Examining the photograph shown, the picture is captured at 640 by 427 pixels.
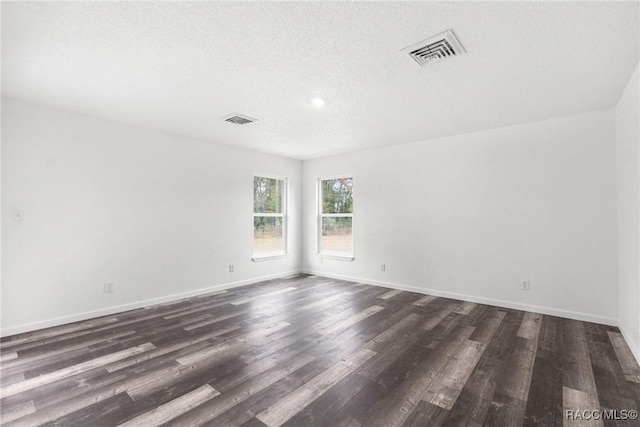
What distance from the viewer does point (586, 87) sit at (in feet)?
9.77

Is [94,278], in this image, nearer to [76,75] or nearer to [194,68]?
[76,75]

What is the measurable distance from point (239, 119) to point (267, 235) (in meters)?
2.77

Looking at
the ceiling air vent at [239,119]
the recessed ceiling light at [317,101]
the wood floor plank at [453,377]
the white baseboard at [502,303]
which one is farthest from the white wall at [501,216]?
the ceiling air vent at [239,119]

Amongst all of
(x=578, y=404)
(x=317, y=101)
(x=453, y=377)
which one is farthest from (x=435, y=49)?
(x=578, y=404)

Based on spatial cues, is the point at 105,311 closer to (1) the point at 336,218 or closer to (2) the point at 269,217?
(2) the point at 269,217

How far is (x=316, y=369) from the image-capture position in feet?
8.18

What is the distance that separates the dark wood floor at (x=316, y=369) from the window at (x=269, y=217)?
6.96 ft

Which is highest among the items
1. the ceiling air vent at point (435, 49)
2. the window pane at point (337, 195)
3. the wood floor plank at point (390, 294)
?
the ceiling air vent at point (435, 49)

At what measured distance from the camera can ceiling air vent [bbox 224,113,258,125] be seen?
3.81 m

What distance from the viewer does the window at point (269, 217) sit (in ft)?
19.5

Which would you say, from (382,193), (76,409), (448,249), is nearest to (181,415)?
(76,409)

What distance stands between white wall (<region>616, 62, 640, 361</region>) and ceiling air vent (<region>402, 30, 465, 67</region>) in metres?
1.68

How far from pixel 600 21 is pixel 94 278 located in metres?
5.37

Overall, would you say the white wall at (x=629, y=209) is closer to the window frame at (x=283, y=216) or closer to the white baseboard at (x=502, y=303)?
the white baseboard at (x=502, y=303)
